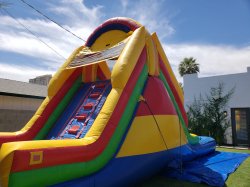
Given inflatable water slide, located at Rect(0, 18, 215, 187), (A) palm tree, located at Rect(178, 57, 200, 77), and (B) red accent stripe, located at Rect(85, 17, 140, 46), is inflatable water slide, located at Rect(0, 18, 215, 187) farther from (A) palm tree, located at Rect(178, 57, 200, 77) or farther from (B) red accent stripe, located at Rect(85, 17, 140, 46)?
(A) palm tree, located at Rect(178, 57, 200, 77)

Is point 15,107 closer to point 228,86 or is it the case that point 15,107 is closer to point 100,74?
Answer: point 100,74

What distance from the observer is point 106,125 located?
11.1 ft

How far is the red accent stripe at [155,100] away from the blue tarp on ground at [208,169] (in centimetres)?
130

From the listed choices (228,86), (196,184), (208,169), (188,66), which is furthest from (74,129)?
(188,66)

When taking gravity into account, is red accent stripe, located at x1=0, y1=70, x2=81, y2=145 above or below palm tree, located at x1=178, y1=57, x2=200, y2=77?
below

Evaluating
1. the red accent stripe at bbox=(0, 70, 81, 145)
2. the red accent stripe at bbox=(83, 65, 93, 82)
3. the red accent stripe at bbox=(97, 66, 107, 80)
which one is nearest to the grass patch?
the red accent stripe at bbox=(0, 70, 81, 145)

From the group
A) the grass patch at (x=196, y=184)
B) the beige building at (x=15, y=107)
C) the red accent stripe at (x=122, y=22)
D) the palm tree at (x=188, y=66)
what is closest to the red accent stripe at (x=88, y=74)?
the red accent stripe at (x=122, y=22)

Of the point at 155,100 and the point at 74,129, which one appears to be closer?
the point at 74,129

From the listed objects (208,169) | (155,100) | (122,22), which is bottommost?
(208,169)

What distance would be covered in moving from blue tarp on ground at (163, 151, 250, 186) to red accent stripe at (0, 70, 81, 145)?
2859mm

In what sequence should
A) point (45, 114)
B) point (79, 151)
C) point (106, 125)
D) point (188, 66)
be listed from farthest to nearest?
point (188, 66), point (45, 114), point (106, 125), point (79, 151)

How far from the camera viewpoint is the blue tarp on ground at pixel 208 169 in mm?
4539

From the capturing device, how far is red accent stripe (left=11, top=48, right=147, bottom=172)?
2.51 m

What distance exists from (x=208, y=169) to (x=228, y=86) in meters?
7.43
